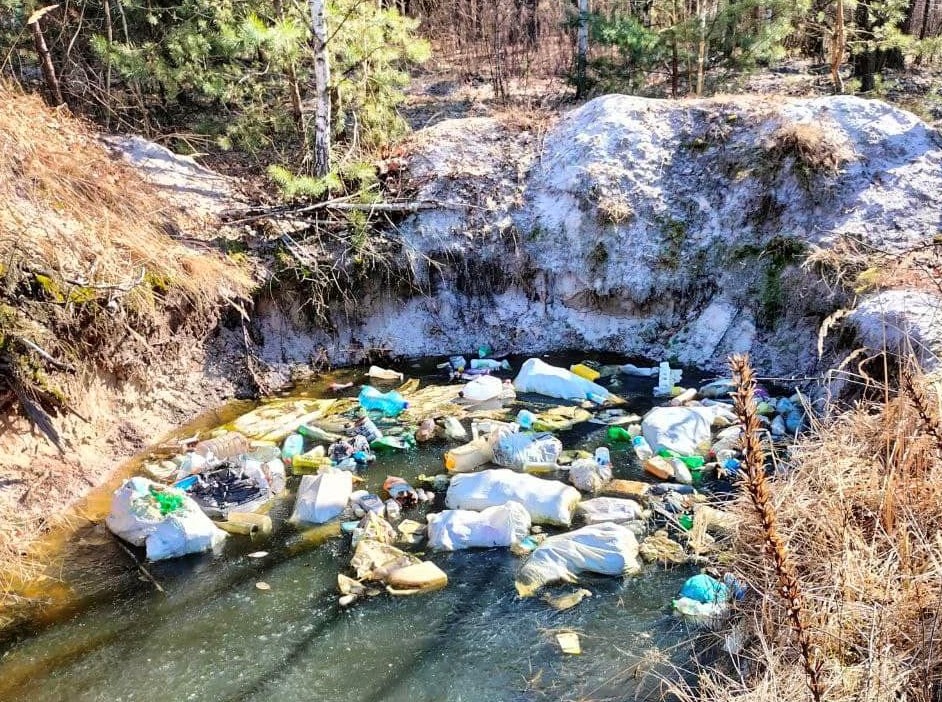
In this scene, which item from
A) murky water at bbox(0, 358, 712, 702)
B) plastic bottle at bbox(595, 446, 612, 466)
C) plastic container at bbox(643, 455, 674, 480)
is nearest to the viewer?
murky water at bbox(0, 358, 712, 702)

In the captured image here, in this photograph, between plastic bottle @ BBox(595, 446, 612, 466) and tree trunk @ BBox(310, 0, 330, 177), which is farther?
tree trunk @ BBox(310, 0, 330, 177)

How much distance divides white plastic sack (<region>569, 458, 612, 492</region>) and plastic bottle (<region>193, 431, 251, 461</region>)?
8.28ft

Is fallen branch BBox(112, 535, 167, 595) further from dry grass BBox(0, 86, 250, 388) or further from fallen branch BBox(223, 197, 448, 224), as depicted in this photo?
fallen branch BBox(223, 197, 448, 224)

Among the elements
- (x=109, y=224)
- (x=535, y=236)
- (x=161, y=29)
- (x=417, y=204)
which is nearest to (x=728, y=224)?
(x=535, y=236)

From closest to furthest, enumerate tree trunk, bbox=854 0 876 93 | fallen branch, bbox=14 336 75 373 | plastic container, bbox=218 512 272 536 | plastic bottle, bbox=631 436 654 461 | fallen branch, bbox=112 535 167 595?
fallen branch, bbox=112 535 167 595 < fallen branch, bbox=14 336 75 373 < plastic container, bbox=218 512 272 536 < plastic bottle, bbox=631 436 654 461 < tree trunk, bbox=854 0 876 93

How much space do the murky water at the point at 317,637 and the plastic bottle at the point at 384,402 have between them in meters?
1.95

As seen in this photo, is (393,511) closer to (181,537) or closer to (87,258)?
(181,537)

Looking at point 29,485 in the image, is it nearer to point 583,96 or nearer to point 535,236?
point 535,236

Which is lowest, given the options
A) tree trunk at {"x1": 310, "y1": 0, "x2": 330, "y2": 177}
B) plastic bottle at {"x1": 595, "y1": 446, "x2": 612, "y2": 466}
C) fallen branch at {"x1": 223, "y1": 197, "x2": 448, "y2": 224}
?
plastic bottle at {"x1": 595, "y1": 446, "x2": 612, "y2": 466}

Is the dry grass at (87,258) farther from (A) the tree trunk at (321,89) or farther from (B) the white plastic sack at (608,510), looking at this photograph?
(B) the white plastic sack at (608,510)

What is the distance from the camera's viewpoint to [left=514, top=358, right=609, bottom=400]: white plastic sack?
6.17m

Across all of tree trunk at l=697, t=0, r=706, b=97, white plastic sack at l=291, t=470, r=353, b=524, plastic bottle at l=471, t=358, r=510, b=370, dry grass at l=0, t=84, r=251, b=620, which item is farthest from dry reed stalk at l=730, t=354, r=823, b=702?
tree trunk at l=697, t=0, r=706, b=97

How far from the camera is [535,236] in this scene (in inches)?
299

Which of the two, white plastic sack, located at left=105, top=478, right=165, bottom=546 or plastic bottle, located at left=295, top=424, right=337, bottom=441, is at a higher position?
white plastic sack, located at left=105, top=478, right=165, bottom=546
